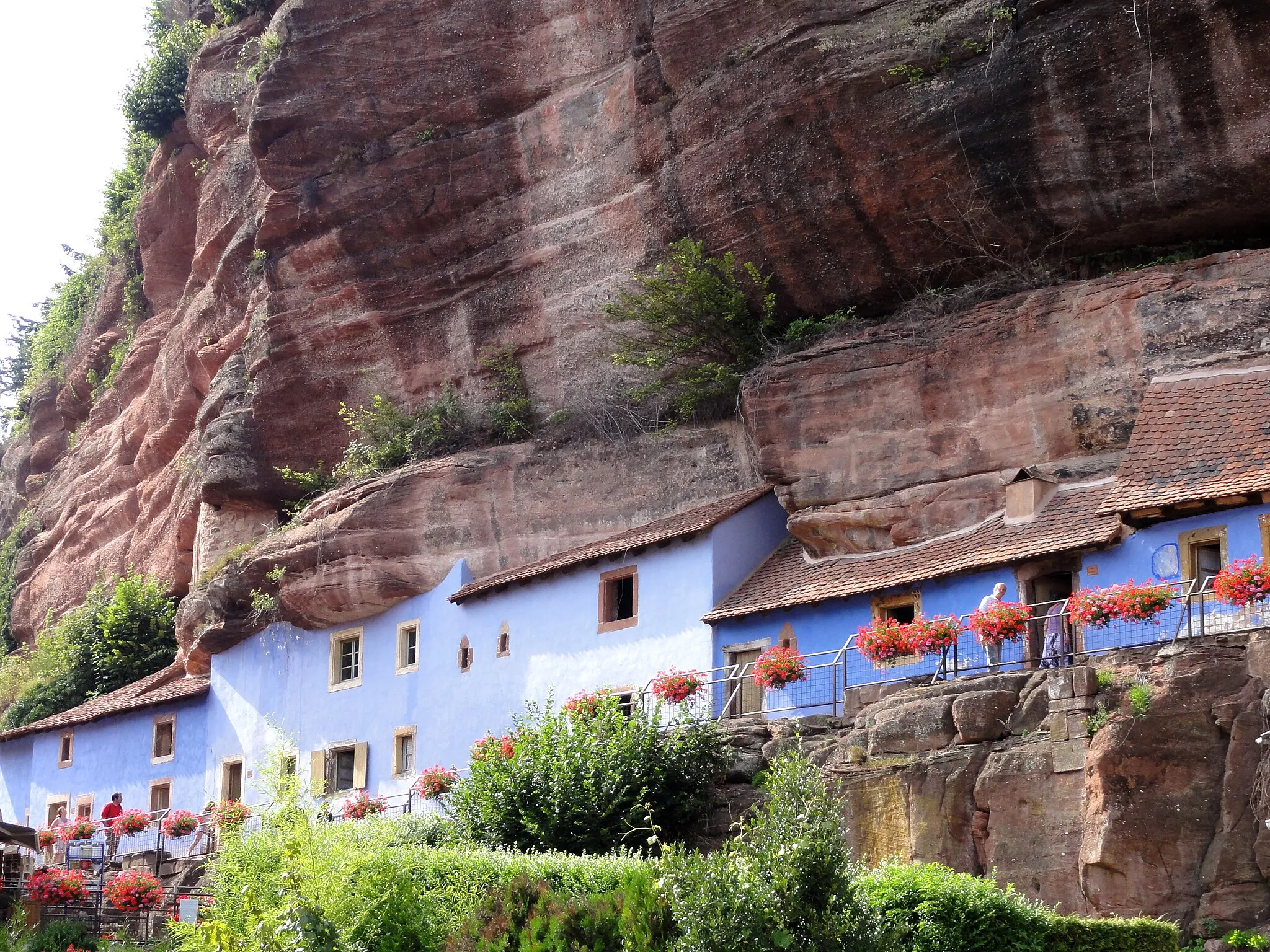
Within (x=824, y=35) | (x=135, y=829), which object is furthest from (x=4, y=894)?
(x=824, y=35)

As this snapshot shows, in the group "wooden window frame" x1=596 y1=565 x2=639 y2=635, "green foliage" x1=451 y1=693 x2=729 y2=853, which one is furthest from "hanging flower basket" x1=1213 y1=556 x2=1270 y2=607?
"wooden window frame" x1=596 y1=565 x2=639 y2=635

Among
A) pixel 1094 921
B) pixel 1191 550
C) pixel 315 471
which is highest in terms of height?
pixel 315 471

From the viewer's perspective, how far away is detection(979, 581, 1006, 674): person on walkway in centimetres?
2195

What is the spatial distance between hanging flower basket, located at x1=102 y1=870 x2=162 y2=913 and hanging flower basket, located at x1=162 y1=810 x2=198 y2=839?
6.07 m

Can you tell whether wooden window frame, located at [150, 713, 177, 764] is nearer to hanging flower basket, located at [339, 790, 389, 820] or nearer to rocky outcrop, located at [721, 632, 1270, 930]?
hanging flower basket, located at [339, 790, 389, 820]

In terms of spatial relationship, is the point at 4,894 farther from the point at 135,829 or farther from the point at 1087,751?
the point at 1087,751

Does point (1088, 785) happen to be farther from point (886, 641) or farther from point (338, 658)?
point (338, 658)

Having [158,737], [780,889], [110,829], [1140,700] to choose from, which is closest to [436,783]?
[110,829]

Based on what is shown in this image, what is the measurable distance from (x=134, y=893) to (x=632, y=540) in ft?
33.3

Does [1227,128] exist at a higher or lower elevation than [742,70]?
lower

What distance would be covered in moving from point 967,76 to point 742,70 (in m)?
4.63

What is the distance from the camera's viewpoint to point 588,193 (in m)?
33.7

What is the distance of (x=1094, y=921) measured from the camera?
1634 cm

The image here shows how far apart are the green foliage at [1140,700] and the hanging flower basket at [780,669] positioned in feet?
19.5
